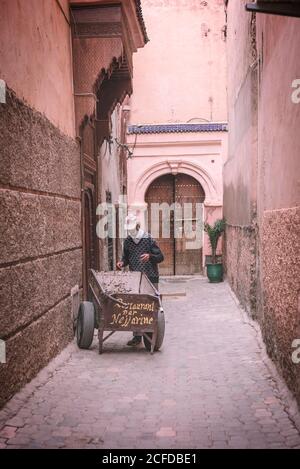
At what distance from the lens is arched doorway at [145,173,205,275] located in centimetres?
1784

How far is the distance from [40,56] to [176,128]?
11527 mm

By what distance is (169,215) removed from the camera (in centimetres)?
1800

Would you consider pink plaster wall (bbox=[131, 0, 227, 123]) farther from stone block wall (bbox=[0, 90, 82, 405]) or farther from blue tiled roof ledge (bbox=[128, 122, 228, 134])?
stone block wall (bbox=[0, 90, 82, 405])

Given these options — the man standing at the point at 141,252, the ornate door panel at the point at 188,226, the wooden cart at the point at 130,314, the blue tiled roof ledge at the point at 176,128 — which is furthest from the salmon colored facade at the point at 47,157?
the ornate door panel at the point at 188,226

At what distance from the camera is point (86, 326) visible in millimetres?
7027

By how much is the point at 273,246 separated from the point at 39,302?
251 centimetres

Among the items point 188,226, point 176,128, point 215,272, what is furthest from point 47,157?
point 188,226

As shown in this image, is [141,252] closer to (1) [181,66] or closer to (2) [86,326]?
(2) [86,326]

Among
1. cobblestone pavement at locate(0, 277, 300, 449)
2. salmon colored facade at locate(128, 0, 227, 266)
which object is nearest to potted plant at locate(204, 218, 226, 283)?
salmon colored facade at locate(128, 0, 227, 266)

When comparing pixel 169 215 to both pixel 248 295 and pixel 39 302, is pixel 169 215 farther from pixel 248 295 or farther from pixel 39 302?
pixel 39 302

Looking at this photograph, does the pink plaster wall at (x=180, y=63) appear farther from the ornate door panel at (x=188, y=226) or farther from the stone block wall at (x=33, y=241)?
the stone block wall at (x=33, y=241)

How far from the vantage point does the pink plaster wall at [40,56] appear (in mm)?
4930
